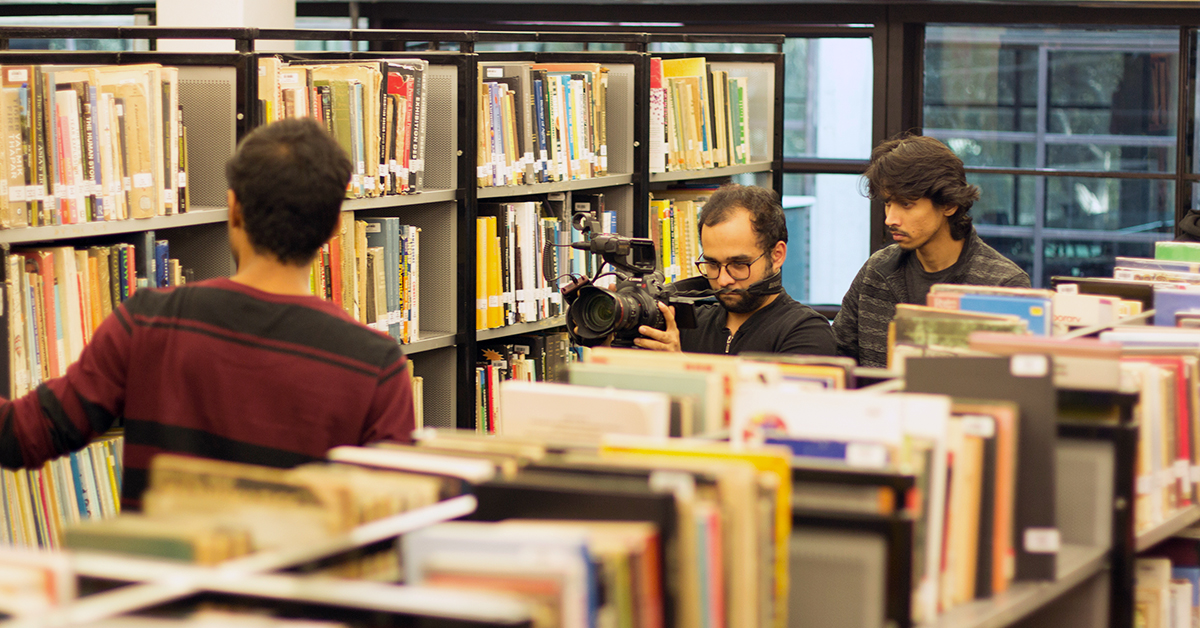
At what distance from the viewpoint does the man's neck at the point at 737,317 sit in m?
2.76

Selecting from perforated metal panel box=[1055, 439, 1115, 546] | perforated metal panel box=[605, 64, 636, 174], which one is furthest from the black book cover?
perforated metal panel box=[605, 64, 636, 174]

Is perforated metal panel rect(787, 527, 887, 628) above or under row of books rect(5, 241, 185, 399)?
under

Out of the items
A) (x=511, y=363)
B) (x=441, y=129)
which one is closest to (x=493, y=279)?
(x=511, y=363)

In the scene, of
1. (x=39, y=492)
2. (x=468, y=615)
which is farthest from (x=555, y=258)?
(x=468, y=615)

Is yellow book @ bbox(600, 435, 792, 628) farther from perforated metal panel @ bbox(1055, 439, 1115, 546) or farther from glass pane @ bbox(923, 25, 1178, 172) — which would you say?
glass pane @ bbox(923, 25, 1178, 172)

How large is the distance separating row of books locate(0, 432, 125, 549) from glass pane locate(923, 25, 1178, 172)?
13.7 ft

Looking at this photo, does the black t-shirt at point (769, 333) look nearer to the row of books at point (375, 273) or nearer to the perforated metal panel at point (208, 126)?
the row of books at point (375, 273)

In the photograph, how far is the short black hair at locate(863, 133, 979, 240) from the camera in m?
3.13

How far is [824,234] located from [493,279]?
2779 mm

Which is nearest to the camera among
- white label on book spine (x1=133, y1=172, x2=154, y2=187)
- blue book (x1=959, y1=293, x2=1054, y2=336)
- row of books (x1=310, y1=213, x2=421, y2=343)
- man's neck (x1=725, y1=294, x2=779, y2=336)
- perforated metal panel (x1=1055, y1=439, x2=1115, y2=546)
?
perforated metal panel (x1=1055, y1=439, x2=1115, y2=546)

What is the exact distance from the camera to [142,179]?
267 cm

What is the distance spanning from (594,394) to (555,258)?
235 centimetres

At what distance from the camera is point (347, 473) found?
Result: 4.13 ft

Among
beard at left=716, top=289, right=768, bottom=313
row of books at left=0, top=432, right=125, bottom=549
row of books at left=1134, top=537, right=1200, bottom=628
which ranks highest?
beard at left=716, top=289, right=768, bottom=313
